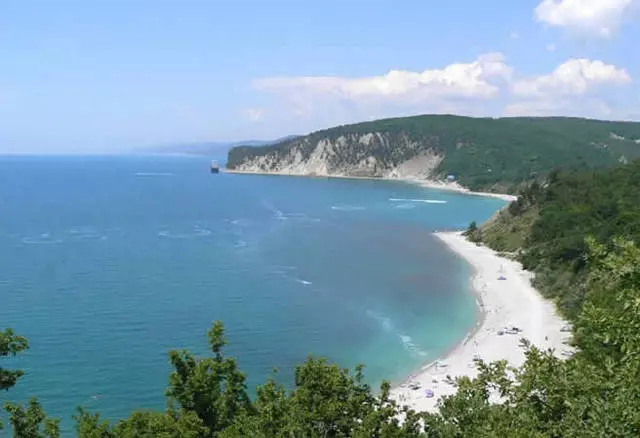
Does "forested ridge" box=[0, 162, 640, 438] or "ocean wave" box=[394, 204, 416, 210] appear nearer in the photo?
"forested ridge" box=[0, 162, 640, 438]

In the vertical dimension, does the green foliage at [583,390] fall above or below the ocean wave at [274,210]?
above

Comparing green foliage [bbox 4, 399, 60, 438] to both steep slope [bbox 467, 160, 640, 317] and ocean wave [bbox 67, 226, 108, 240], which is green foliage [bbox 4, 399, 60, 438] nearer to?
steep slope [bbox 467, 160, 640, 317]

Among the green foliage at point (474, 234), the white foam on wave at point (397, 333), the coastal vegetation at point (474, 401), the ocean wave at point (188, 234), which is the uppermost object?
the coastal vegetation at point (474, 401)

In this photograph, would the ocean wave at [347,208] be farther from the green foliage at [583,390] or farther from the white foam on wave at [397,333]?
the green foliage at [583,390]

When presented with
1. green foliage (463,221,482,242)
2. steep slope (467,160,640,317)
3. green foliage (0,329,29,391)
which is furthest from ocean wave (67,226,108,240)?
green foliage (0,329,29,391)

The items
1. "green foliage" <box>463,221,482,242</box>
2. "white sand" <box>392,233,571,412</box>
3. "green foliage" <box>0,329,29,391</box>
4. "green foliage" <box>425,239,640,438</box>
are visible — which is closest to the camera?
"green foliage" <box>425,239,640,438</box>

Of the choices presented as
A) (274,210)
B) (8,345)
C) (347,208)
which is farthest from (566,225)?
(274,210)

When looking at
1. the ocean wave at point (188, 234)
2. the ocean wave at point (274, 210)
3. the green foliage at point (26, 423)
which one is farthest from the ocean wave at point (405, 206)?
the green foliage at point (26, 423)
